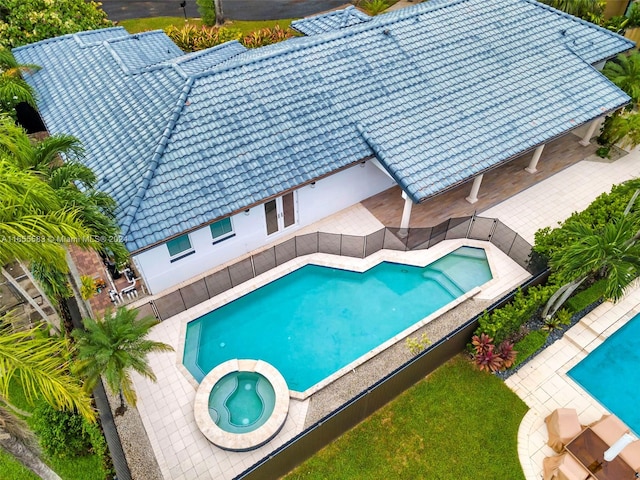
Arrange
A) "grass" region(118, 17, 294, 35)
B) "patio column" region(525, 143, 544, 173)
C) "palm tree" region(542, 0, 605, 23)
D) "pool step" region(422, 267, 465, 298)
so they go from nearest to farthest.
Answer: "pool step" region(422, 267, 465, 298) → "patio column" region(525, 143, 544, 173) → "palm tree" region(542, 0, 605, 23) → "grass" region(118, 17, 294, 35)

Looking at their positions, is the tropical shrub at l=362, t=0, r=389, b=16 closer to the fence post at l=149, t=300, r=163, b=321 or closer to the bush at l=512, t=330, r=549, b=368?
the bush at l=512, t=330, r=549, b=368

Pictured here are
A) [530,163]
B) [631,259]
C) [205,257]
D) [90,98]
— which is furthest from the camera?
[530,163]

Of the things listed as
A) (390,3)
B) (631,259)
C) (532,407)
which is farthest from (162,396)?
(390,3)

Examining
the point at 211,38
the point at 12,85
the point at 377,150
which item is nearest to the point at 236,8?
the point at 211,38

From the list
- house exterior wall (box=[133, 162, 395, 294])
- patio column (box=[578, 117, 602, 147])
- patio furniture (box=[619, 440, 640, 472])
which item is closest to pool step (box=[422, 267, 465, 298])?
house exterior wall (box=[133, 162, 395, 294])

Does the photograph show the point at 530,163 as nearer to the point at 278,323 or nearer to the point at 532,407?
the point at 532,407

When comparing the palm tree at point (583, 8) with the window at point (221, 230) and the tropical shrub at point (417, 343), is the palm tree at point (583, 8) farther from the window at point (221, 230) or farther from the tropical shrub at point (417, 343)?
the window at point (221, 230)

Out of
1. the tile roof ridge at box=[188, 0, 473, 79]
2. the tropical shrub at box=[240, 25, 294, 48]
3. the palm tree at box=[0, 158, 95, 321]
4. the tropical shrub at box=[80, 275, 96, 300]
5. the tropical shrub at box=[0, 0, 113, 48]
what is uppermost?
the palm tree at box=[0, 158, 95, 321]
